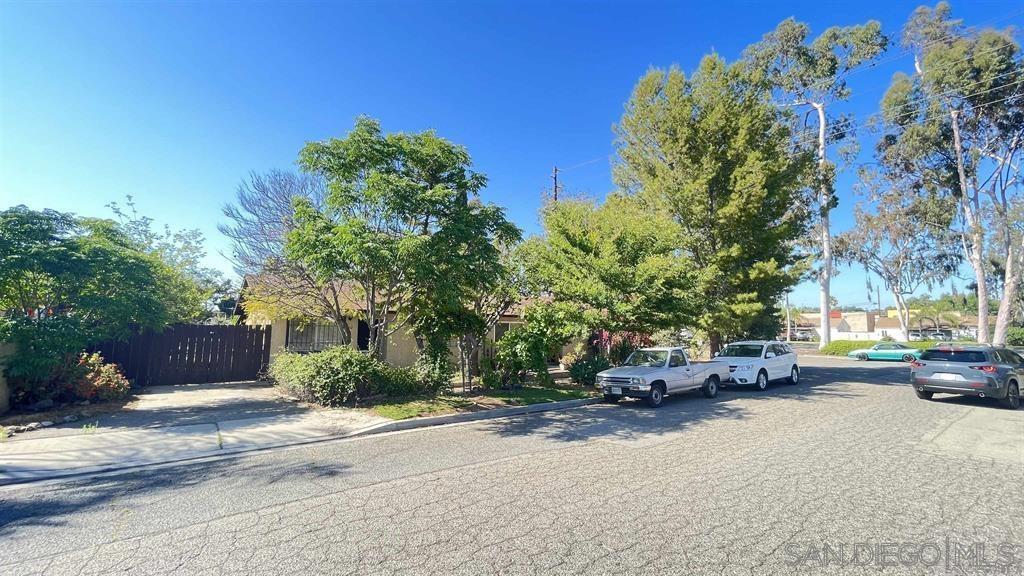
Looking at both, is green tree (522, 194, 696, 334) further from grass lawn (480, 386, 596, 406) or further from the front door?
grass lawn (480, 386, 596, 406)

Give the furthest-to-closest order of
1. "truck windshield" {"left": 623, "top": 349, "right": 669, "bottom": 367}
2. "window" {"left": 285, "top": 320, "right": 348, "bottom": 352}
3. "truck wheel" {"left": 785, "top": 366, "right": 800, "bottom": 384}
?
1. "truck wheel" {"left": 785, "top": 366, "right": 800, "bottom": 384}
2. "window" {"left": 285, "top": 320, "right": 348, "bottom": 352}
3. "truck windshield" {"left": 623, "top": 349, "right": 669, "bottom": 367}

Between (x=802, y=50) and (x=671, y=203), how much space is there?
59.7 ft

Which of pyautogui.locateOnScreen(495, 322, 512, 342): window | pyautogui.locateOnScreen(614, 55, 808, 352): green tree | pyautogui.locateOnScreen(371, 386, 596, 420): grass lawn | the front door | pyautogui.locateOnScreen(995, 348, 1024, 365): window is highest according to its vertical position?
pyautogui.locateOnScreen(614, 55, 808, 352): green tree

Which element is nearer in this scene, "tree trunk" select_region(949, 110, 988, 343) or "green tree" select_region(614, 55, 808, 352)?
"green tree" select_region(614, 55, 808, 352)

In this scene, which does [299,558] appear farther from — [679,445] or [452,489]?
[679,445]

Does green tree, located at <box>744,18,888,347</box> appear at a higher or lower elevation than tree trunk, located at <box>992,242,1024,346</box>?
higher

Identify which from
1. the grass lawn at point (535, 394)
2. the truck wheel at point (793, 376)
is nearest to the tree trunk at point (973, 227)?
the truck wheel at point (793, 376)

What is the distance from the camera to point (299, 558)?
3.63 meters

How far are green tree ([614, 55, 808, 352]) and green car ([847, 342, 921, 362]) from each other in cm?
1642

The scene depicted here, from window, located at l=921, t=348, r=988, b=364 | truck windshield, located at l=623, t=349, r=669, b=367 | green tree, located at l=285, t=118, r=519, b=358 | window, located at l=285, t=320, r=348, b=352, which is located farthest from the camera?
window, located at l=285, t=320, r=348, b=352

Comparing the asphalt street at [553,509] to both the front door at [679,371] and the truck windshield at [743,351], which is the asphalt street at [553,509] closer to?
the front door at [679,371]

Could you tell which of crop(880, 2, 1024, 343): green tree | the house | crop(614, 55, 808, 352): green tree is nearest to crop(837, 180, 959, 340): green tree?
crop(880, 2, 1024, 343): green tree

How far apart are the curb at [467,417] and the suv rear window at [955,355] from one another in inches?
361

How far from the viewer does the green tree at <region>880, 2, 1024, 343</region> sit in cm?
2584
